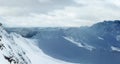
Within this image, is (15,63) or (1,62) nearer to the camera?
(1,62)

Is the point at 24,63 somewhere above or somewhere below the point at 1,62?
above

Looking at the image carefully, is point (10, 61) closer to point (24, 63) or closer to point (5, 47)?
point (5, 47)

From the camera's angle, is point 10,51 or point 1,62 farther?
point 10,51

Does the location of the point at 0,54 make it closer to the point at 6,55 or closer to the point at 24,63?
the point at 6,55

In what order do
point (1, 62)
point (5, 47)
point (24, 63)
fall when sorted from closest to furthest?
point (1, 62) < point (5, 47) < point (24, 63)

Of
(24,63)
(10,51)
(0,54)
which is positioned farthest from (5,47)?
(24,63)

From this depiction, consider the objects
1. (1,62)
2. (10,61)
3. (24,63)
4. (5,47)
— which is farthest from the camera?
(24,63)

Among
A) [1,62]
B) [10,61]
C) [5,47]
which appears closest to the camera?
[1,62]

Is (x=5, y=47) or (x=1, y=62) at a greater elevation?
(x=5, y=47)
